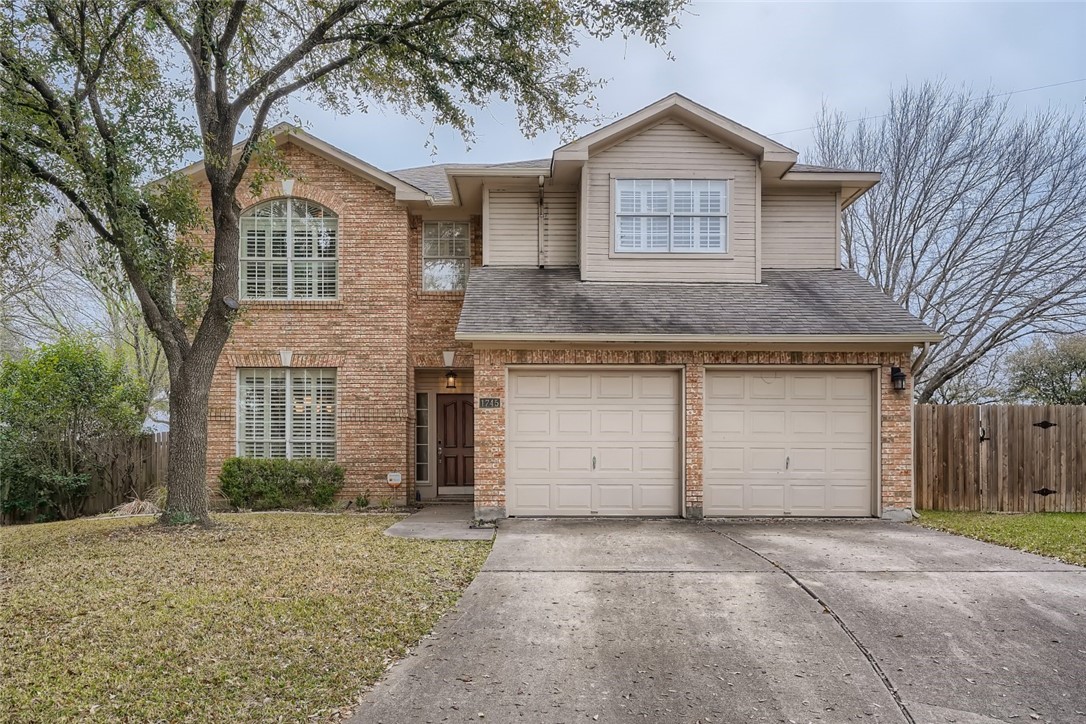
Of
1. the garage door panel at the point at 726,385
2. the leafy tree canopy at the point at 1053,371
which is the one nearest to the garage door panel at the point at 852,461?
the garage door panel at the point at 726,385

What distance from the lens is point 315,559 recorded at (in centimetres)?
671

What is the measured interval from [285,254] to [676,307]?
723 cm

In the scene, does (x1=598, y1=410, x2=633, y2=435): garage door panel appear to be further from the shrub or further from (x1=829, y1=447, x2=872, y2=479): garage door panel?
the shrub

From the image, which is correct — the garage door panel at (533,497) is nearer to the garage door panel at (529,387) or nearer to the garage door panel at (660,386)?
the garage door panel at (529,387)

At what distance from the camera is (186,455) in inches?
336

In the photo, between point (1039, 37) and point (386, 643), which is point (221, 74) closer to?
point (386, 643)

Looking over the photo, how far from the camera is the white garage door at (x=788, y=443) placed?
9.48m

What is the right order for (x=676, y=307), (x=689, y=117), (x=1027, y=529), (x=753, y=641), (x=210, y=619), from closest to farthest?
(x=753, y=641)
(x=210, y=619)
(x=1027, y=529)
(x=676, y=307)
(x=689, y=117)

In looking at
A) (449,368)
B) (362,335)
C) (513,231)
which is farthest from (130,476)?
(513,231)

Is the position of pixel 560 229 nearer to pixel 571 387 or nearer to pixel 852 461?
pixel 571 387

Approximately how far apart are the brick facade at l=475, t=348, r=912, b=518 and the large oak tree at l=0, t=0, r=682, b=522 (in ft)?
12.1

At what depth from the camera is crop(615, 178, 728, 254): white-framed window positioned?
418 inches

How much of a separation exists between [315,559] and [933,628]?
227 inches

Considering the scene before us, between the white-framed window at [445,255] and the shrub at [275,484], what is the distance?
3984 mm
